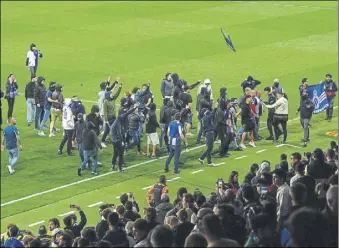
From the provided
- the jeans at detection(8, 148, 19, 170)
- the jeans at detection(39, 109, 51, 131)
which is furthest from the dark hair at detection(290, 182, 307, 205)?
the jeans at detection(39, 109, 51, 131)

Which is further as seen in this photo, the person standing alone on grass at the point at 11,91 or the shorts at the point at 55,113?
the person standing alone on grass at the point at 11,91

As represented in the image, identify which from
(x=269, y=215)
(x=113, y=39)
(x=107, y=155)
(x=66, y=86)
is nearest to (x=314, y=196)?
(x=269, y=215)

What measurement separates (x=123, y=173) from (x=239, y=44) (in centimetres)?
1957

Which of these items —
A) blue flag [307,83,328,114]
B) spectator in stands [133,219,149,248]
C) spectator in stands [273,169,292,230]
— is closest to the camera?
spectator in stands [133,219,149,248]

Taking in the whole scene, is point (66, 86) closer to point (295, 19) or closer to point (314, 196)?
point (295, 19)

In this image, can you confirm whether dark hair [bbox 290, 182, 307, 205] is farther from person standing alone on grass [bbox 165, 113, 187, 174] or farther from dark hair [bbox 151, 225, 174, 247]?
person standing alone on grass [bbox 165, 113, 187, 174]

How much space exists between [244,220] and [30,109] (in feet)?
63.5

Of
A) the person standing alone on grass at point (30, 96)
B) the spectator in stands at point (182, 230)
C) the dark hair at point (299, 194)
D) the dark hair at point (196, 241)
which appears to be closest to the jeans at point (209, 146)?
the person standing alone on grass at point (30, 96)

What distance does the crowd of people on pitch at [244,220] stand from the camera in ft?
39.0

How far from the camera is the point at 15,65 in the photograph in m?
42.7

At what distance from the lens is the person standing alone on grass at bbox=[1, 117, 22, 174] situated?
27.4 metres

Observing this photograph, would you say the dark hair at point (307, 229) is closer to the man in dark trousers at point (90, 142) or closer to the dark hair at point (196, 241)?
the dark hair at point (196, 241)

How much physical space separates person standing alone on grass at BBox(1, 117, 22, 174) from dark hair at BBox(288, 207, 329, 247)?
16.4m

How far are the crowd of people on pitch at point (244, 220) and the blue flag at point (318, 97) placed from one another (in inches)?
456
